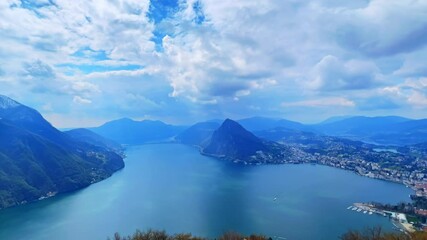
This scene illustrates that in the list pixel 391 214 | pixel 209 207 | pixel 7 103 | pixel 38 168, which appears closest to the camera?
pixel 391 214

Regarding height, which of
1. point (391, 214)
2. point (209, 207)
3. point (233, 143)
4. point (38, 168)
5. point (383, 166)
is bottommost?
point (209, 207)

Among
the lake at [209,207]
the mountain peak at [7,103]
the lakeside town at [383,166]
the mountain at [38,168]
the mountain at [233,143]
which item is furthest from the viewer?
the mountain at [233,143]

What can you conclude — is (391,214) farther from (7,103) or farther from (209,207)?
(7,103)

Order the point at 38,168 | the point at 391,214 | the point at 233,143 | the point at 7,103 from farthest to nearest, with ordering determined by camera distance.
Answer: the point at 233,143 < the point at 7,103 < the point at 38,168 < the point at 391,214

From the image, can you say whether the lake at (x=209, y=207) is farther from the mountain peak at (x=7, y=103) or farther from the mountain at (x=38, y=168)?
the mountain peak at (x=7, y=103)

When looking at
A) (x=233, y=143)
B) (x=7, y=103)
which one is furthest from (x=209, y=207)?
(x=7, y=103)

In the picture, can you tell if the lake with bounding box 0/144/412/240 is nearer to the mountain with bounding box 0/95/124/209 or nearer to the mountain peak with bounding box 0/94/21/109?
the mountain with bounding box 0/95/124/209

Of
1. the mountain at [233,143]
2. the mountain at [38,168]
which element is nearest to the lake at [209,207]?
the mountain at [38,168]
